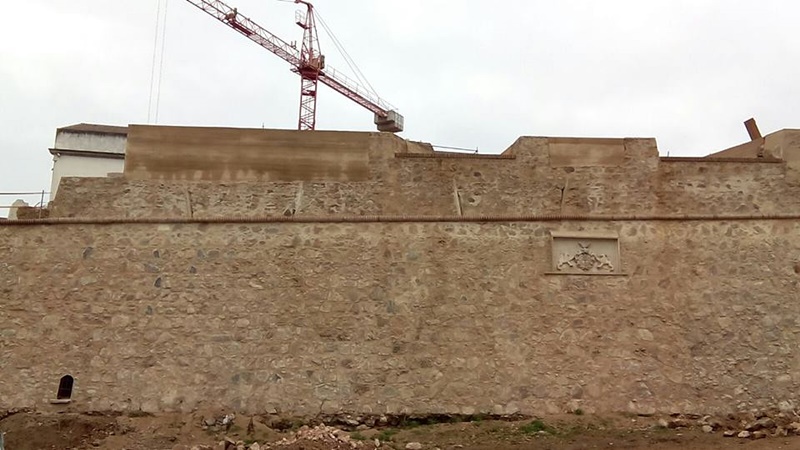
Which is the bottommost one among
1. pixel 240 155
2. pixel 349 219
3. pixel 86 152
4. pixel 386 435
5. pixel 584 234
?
pixel 386 435

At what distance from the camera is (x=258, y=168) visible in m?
10.1

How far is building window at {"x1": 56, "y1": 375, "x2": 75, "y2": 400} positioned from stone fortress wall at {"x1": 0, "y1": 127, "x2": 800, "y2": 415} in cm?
9

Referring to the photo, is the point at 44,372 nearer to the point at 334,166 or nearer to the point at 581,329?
the point at 334,166

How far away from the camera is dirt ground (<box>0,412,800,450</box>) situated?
7.98m

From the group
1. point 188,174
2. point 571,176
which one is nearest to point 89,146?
point 188,174

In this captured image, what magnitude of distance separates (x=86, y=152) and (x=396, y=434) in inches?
688

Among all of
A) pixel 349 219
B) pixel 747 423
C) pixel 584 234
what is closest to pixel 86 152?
pixel 349 219

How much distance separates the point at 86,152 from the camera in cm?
2188

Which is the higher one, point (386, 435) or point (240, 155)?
point (240, 155)

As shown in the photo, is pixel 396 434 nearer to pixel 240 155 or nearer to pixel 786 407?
pixel 240 155

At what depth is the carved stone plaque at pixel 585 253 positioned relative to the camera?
9.39 m

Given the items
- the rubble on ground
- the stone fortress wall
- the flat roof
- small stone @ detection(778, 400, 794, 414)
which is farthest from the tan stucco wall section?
the flat roof

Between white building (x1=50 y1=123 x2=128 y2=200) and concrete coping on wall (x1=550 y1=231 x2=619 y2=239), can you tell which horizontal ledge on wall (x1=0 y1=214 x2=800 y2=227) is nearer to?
concrete coping on wall (x1=550 y1=231 x2=619 y2=239)

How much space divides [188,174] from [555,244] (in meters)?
5.33
